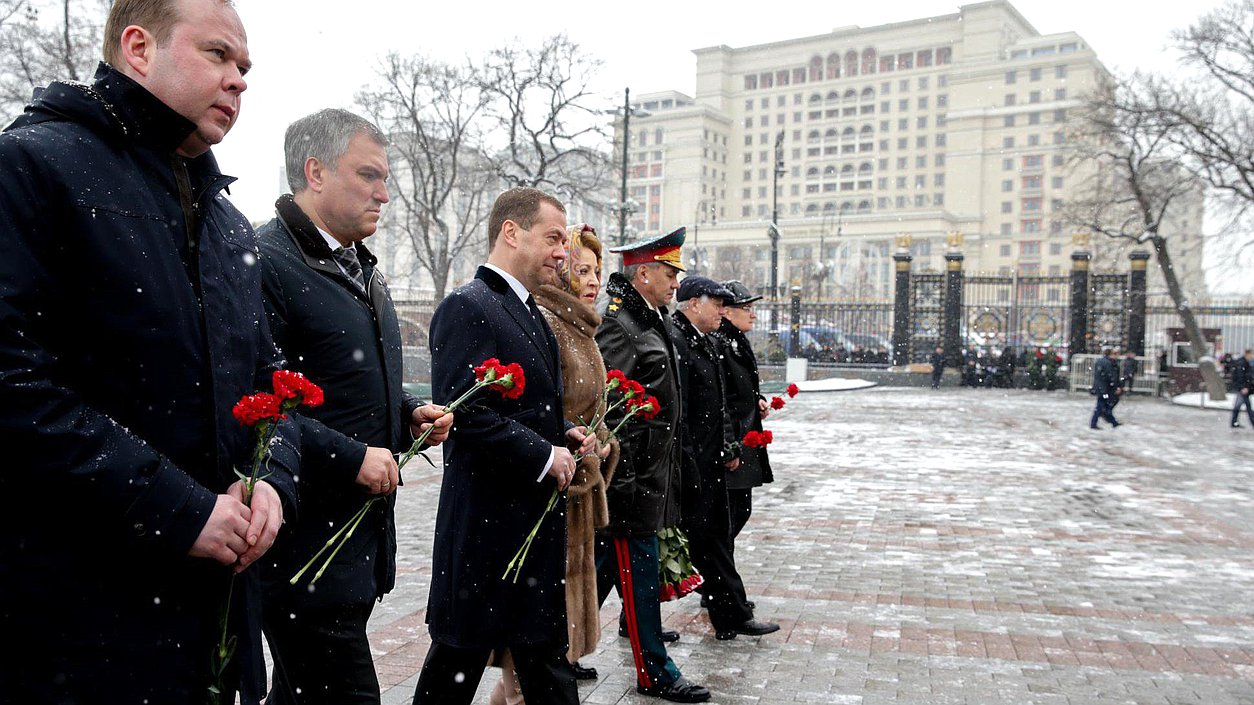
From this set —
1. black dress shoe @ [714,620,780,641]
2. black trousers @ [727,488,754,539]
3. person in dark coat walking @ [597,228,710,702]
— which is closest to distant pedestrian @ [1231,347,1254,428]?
black trousers @ [727,488,754,539]

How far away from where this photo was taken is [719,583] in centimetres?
575

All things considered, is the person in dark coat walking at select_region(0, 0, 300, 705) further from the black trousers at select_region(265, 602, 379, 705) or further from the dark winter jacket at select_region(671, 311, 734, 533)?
the dark winter jacket at select_region(671, 311, 734, 533)

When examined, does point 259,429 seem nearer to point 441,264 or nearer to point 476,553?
point 476,553

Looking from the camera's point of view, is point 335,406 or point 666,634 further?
point 666,634

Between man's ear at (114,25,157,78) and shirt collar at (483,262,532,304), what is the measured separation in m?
1.70

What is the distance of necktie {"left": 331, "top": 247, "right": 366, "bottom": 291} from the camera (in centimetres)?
315

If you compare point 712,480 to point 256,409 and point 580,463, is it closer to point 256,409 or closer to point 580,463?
point 580,463

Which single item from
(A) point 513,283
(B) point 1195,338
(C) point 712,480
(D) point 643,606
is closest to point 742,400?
(C) point 712,480

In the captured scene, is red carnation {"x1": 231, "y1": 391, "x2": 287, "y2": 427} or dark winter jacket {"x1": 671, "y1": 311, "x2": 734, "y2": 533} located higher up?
red carnation {"x1": 231, "y1": 391, "x2": 287, "y2": 427}

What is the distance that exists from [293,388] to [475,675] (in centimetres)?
166

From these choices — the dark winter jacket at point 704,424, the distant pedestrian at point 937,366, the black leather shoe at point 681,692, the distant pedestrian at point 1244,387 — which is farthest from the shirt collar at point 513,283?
the distant pedestrian at point 937,366

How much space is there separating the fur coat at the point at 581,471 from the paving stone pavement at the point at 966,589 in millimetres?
908

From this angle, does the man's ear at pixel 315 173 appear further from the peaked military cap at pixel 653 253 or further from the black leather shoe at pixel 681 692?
the black leather shoe at pixel 681 692

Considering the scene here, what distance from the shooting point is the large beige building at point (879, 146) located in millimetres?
104188
